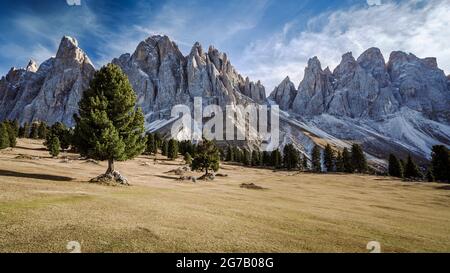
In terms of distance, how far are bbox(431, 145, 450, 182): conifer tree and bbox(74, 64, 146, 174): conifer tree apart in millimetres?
92264

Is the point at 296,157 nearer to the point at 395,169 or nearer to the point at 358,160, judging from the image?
the point at 358,160

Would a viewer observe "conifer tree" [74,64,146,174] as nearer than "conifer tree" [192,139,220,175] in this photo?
Yes

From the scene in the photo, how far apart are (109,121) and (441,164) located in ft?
320

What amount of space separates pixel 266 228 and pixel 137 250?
8.02 meters

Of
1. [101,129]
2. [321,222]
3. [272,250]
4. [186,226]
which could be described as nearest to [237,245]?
[272,250]

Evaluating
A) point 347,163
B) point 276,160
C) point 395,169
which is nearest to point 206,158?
point 347,163

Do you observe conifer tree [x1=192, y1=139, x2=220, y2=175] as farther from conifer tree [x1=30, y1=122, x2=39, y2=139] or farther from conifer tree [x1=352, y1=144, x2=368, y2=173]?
conifer tree [x1=30, y1=122, x2=39, y2=139]

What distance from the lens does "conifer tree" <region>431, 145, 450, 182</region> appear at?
273ft

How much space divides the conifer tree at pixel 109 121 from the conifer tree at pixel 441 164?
92264 mm

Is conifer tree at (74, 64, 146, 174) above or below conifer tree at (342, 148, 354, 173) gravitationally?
above

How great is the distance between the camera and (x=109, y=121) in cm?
3234

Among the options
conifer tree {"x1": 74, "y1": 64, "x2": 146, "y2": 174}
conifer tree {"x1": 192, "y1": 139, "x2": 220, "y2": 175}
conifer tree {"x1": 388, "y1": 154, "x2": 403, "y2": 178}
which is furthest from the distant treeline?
conifer tree {"x1": 74, "y1": 64, "x2": 146, "y2": 174}

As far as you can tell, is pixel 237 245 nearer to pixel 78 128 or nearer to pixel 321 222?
pixel 321 222
